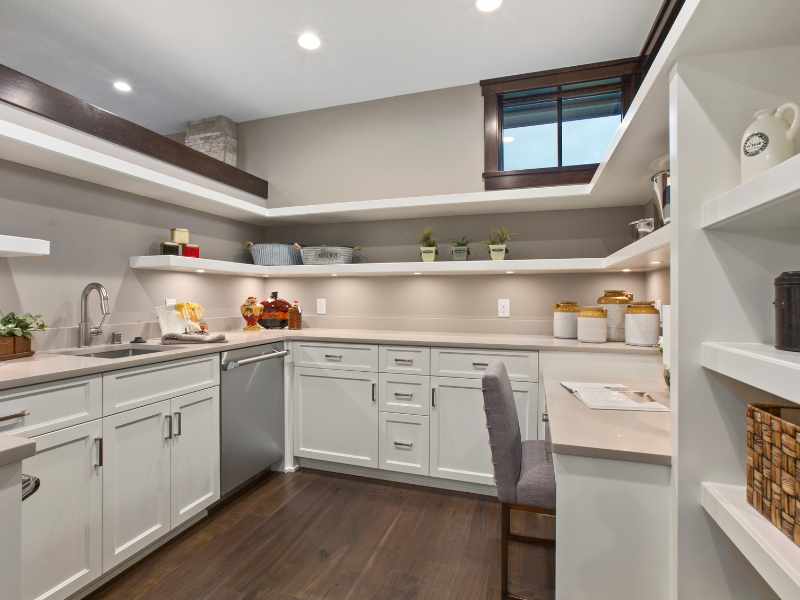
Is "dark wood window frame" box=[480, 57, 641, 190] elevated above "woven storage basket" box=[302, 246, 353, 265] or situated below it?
above

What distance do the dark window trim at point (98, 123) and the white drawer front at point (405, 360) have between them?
1.78m

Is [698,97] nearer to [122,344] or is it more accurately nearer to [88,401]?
[88,401]

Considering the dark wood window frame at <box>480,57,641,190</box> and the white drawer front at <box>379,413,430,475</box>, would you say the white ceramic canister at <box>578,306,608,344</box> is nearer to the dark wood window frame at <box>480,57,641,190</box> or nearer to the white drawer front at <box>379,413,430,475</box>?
the dark wood window frame at <box>480,57,641,190</box>

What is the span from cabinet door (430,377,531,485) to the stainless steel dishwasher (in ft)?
3.36

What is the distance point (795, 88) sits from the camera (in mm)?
974

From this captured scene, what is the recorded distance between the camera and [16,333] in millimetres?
1762

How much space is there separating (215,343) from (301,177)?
172 cm

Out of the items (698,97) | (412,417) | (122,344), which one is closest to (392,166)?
(412,417)

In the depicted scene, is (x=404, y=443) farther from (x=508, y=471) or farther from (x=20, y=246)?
(x=20, y=246)

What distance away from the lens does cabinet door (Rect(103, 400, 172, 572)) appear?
1684 millimetres

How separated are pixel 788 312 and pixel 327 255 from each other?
8.94 ft

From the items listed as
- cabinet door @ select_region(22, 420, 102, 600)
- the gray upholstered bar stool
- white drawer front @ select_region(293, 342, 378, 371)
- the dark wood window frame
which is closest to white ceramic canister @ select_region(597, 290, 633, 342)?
the dark wood window frame

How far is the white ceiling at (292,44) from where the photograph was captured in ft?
7.24

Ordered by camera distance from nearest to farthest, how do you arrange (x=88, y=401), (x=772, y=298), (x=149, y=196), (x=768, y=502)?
1. (x=768, y=502)
2. (x=772, y=298)
3. (x=88, y=401)
4. (x=149, y=196)
